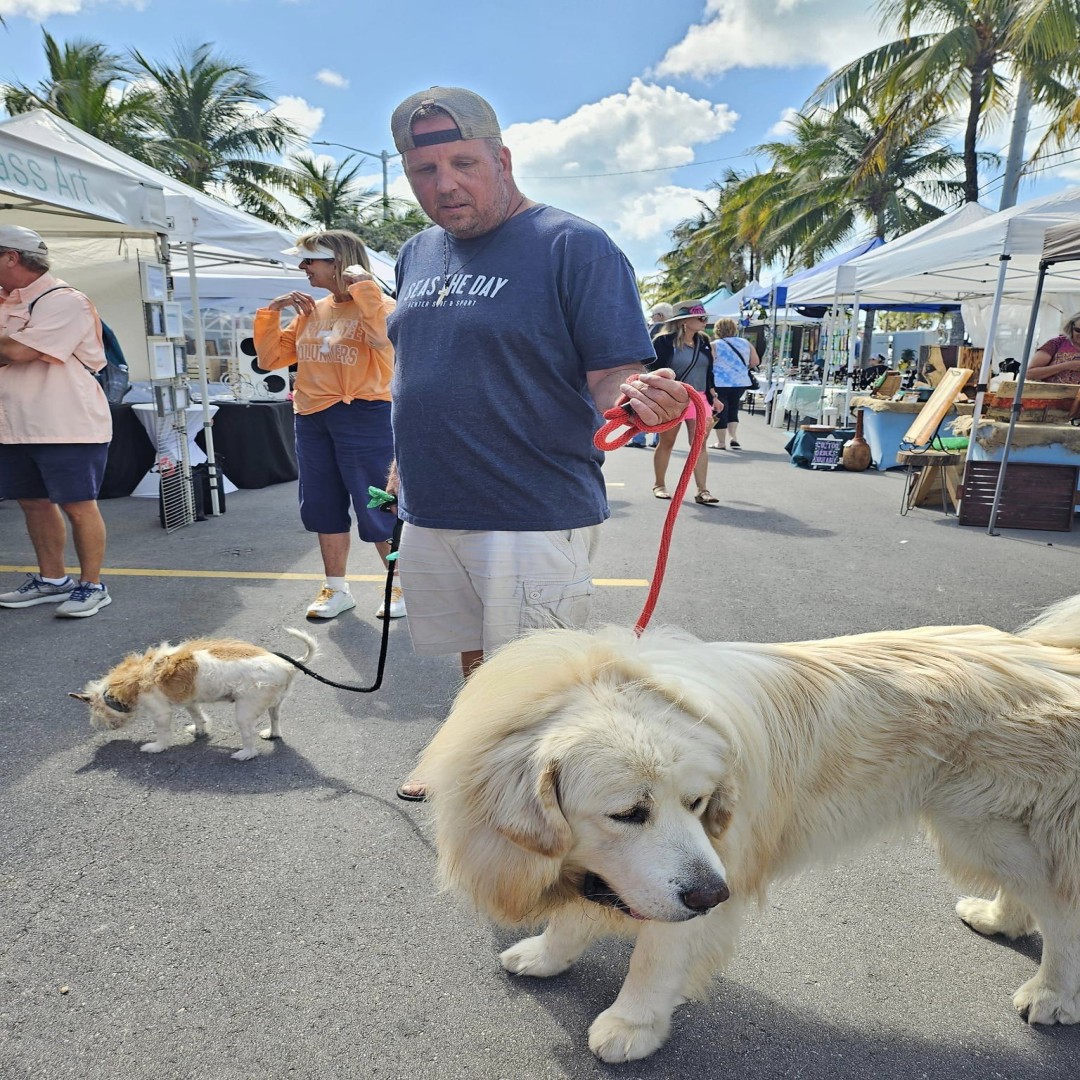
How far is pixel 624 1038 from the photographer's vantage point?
179cm

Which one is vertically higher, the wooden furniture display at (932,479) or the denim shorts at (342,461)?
the denim shorts at (342,461)

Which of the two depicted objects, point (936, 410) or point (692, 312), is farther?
point (936, 410)

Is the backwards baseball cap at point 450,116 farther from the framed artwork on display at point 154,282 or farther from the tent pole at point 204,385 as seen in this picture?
the tent pole at point 204,385

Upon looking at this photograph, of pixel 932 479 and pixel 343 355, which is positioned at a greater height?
pixel 343 355

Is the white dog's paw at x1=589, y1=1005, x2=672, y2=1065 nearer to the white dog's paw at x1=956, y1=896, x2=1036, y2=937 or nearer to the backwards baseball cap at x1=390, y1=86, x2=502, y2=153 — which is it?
the white dog's paw at x1=956, y1=896, x2=1036, y2=937

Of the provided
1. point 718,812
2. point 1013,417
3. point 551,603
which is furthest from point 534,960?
point 1013,417

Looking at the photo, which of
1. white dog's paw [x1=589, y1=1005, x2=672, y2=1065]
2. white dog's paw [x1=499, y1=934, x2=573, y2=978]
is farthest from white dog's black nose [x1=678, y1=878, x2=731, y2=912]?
white dog's paw [x1=499, y1=934, x2=573, y2=978]

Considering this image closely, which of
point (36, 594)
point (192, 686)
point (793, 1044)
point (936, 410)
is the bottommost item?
point (793, 1044)

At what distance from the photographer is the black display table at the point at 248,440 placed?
28.2 feet

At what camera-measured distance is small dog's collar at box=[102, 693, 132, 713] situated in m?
3.08

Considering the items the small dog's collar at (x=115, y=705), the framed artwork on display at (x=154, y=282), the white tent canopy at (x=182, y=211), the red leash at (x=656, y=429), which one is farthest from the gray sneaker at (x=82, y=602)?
the red leash at (x=656, y=429)

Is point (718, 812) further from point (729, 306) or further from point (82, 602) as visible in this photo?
point (729, 306)

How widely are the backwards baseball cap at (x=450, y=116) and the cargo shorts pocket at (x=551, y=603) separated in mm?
1221

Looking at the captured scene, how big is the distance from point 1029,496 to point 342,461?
20.6ft
